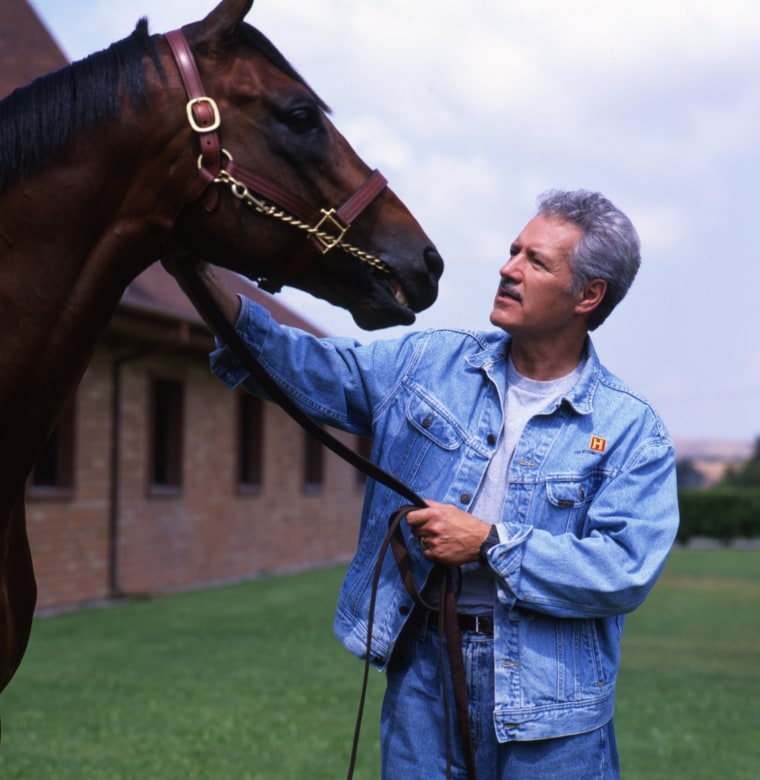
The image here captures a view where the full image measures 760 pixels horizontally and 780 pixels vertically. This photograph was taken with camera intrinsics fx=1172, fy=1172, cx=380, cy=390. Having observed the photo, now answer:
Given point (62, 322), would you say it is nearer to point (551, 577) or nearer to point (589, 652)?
point (551, 577)

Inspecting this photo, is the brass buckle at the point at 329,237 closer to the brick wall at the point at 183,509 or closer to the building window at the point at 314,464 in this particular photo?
the brick wall at the point at 183,509

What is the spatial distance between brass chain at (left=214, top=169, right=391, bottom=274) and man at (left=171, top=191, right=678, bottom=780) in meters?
0.28

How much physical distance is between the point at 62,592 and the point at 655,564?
11919 millimetres

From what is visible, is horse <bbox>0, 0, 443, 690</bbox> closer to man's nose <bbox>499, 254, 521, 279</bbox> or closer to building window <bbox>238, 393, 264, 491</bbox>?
man's nose <bbox>499, 254, 521, 279</bbox>

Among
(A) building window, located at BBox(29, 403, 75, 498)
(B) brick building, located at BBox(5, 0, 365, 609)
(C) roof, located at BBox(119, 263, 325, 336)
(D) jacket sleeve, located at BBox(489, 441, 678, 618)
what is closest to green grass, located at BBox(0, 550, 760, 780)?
(B) brick building, located at BBox(5, 0, 365, 609)

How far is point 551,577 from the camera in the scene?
8.68 feet

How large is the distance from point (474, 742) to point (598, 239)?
1257 mm

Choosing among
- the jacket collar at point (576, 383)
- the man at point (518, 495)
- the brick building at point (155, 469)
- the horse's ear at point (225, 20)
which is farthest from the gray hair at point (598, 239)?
the brick building at point (155, 469)

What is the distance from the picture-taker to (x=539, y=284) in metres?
2.87

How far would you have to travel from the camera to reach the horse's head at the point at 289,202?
7.95 ft

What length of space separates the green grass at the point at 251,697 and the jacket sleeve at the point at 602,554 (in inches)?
151

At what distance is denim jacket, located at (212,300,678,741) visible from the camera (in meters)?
2.68

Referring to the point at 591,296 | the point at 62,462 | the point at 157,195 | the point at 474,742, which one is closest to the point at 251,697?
the point at 474,742

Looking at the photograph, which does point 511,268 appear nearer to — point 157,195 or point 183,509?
point 157,195
